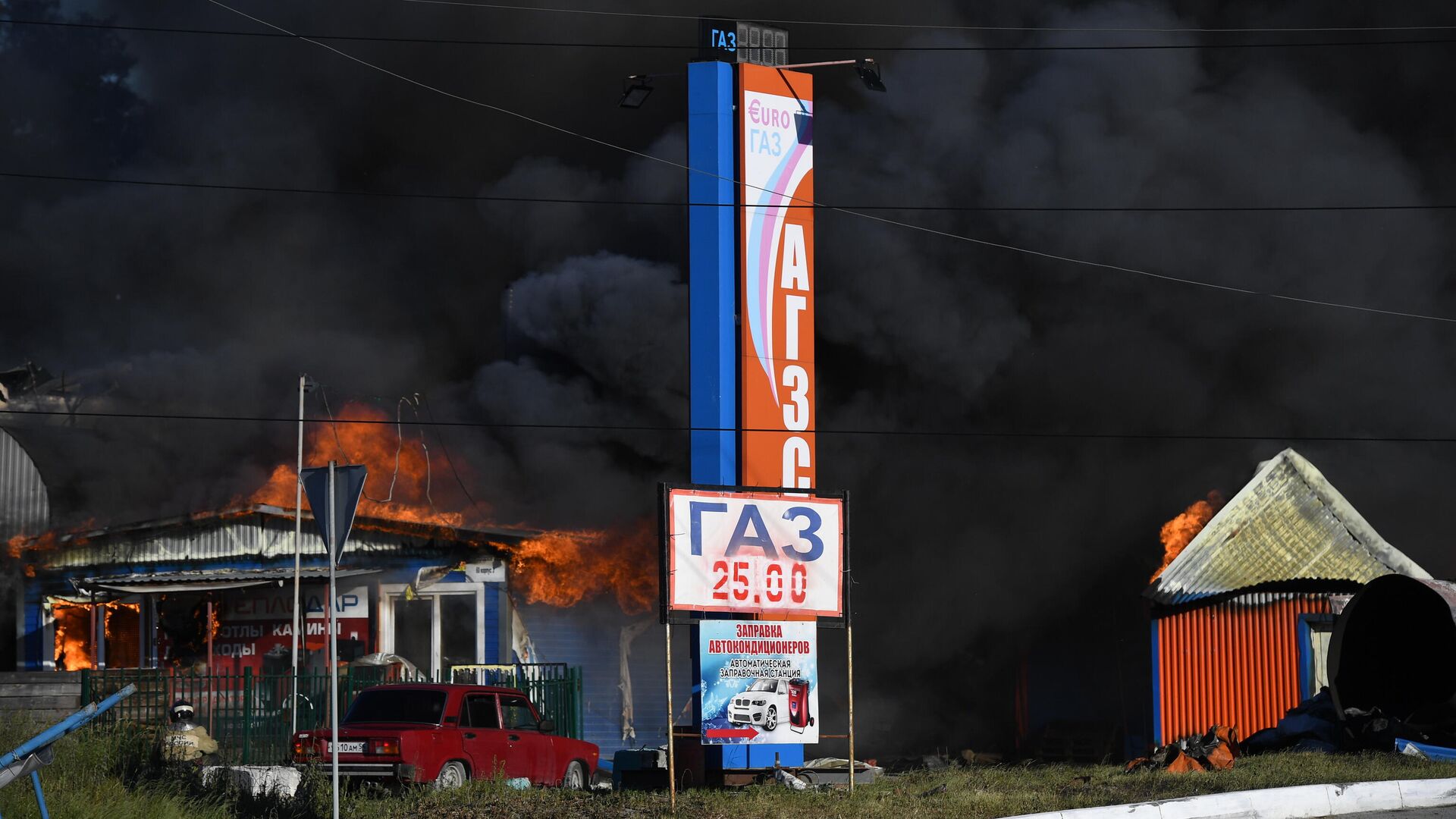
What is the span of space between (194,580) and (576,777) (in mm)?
12510

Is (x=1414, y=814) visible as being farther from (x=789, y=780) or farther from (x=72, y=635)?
(x=72, y=635)

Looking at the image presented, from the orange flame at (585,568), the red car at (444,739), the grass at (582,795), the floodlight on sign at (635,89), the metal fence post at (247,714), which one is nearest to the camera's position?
the grass at (582,795)

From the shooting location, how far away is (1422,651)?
22.0 metres

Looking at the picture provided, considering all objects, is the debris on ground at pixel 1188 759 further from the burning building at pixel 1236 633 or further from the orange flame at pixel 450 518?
the orange flame at pixel 450 518

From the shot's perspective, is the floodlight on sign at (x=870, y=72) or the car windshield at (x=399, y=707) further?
the floodlight on sign at (x=870, y=72)

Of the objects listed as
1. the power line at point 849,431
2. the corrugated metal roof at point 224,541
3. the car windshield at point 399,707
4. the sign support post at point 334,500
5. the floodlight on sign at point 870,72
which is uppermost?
the floodlight on sign at point 870,72

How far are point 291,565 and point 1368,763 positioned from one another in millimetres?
20202

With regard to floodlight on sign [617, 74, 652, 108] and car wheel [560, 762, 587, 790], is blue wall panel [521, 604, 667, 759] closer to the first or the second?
car wheel [560, 762, 587, 790]

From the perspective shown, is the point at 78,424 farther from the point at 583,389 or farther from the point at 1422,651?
the point at 1422,651

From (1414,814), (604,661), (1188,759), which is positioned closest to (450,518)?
(604,661)

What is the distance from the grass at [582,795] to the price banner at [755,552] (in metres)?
2.04

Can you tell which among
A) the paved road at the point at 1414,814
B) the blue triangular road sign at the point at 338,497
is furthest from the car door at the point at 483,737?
the paved road at the point at 1414,814

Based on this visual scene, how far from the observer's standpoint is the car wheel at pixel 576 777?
59.1 ft

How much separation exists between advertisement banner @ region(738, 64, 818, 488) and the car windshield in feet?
16.6
